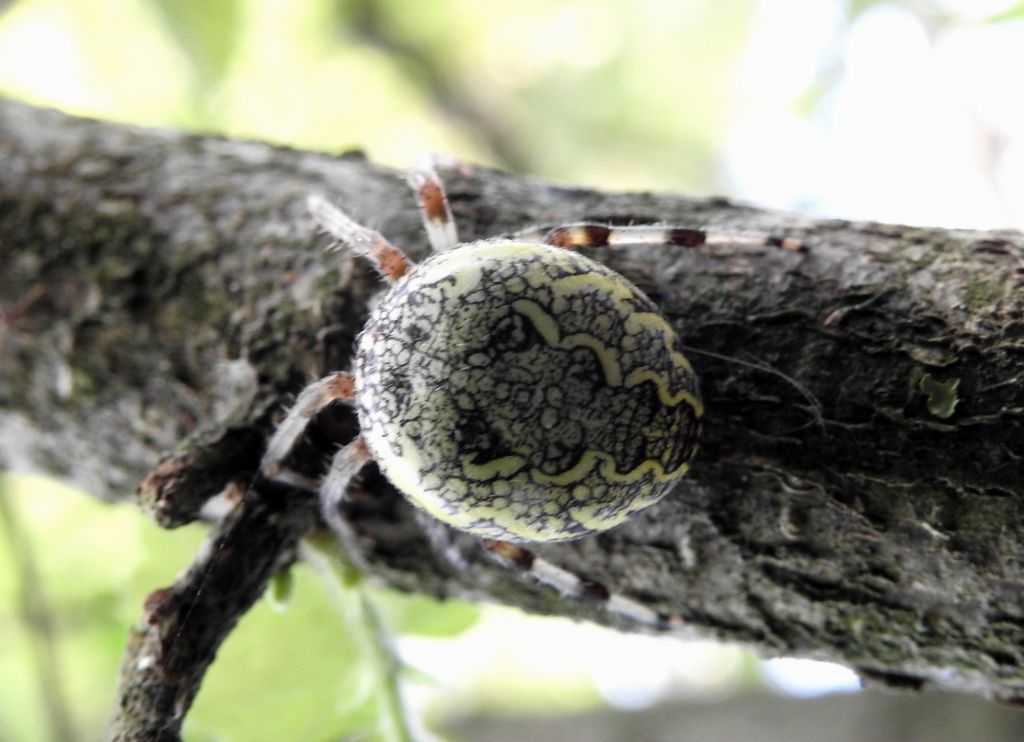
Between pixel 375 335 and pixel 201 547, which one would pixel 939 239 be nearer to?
pixel 375 335

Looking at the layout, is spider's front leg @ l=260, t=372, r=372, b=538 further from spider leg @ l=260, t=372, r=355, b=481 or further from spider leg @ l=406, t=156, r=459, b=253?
spider leg @ l=406, t=156, r=459, b=253

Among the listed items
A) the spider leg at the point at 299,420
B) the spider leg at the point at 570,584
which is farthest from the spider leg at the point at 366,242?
the spider leg at the point at 570,584

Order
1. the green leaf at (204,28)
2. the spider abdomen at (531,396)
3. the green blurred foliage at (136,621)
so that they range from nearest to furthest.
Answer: the spider abdomen at (531,396)
the green blurred foliage at (136,621)
the green leaf at (204,28)

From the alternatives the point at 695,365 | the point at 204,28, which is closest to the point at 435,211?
the point at 695,365

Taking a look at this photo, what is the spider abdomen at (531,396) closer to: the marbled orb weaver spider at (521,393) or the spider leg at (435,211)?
the marbled orb weaver spider at (521,393)

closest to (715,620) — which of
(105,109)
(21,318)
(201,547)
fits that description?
(201,547)

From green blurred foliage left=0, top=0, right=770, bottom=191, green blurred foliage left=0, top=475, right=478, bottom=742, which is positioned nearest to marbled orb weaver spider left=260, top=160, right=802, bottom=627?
green blurred foliage left=0, top=475, right=478, bottom=742
